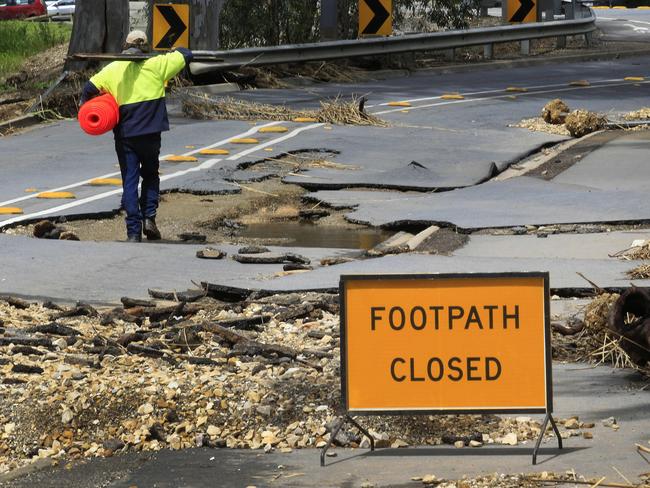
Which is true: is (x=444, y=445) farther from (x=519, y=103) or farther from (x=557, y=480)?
(x=519, y=103)

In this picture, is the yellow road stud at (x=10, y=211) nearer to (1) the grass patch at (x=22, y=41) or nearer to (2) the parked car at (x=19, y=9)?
(1) the grass patch at (x=22, y=41)

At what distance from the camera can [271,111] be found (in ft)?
68.9

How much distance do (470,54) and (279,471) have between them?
25.5 meters

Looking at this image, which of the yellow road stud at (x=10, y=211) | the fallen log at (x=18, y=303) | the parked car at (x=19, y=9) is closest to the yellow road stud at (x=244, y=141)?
the yellow road stud at (x=10, y=211)

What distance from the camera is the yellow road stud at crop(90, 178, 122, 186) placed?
50.9 feet

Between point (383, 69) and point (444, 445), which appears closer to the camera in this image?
point (444, 445)

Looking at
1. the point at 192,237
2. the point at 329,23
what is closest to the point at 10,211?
the point at 192,237

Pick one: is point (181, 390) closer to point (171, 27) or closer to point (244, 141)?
point (244, 141)

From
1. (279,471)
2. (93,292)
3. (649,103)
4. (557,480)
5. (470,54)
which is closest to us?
(557,480)

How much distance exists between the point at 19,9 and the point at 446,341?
169ft

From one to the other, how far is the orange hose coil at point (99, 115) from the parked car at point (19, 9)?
43641 mm

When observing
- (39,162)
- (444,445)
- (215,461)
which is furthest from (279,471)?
(39,162)

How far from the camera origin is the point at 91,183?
51.1 ft

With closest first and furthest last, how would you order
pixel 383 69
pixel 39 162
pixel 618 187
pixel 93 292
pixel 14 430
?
pixel 14 430 → pixel 93 292 → pixel 618 187 → pixel 39 162 → pixel 383 69
